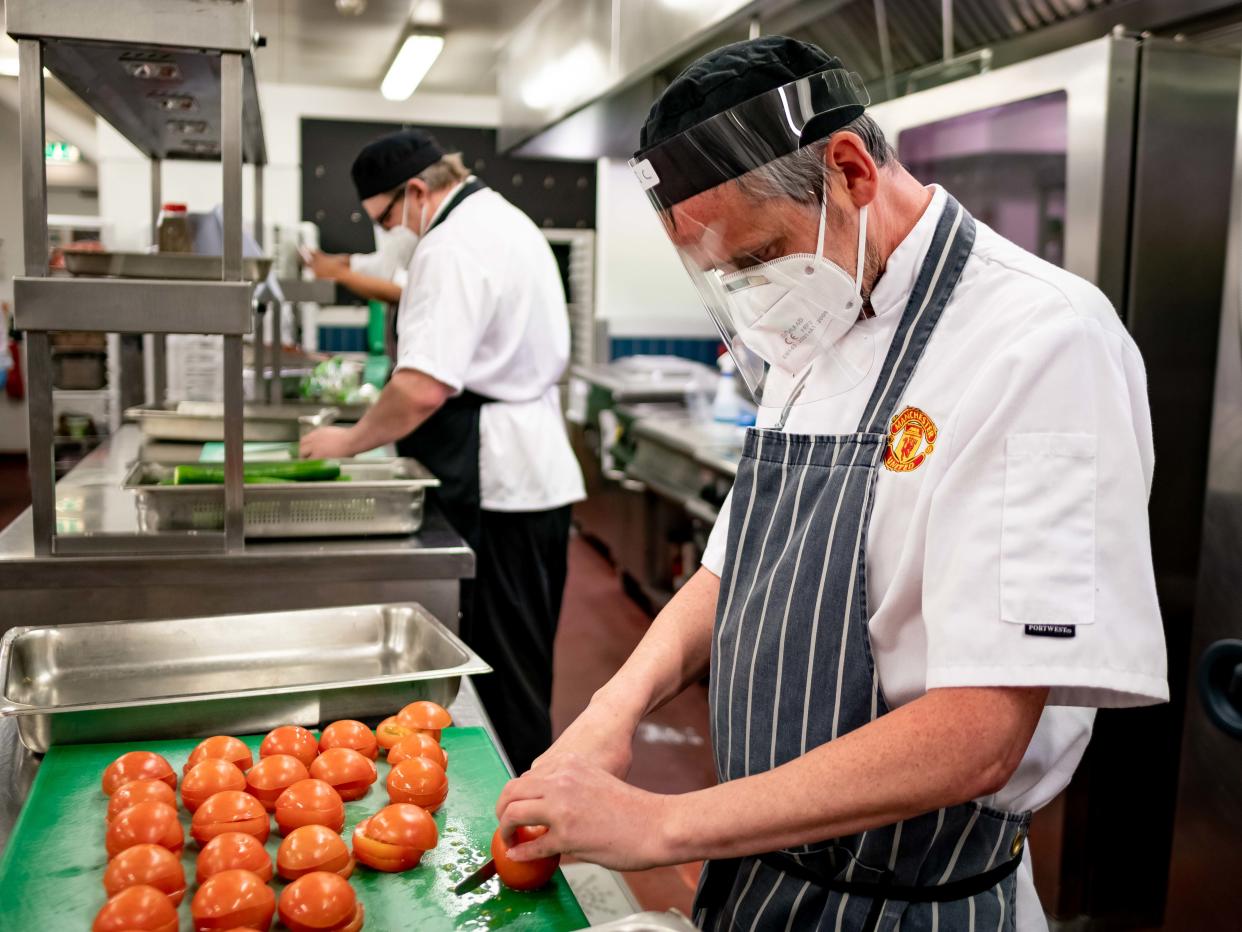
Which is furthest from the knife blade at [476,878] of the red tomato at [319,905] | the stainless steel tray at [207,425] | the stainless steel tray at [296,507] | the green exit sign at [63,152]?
the green exit sign at [63,152]

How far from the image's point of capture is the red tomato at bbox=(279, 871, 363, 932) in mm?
1104

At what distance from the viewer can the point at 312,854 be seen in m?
1.21

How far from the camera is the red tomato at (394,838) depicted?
1.25 meters

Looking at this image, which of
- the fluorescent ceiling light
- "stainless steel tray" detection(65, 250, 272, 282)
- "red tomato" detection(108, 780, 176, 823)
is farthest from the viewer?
the fluorescent ceiling light

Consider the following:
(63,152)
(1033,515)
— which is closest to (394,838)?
(1033,515)

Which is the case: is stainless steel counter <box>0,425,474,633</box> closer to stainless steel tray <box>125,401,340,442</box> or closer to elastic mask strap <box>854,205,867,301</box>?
stainless steel tray <box>125,401,340,442</box>

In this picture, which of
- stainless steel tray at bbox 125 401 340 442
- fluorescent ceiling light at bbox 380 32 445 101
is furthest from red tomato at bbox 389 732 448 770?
fluorescent ceiling light at bbox 380 32 445 101

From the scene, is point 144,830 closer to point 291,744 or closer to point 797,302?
point 291,744

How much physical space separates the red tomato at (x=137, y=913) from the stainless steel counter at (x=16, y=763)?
1.20ft

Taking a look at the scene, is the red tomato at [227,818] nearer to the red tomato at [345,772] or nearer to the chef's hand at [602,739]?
the red tomato at [345,772]

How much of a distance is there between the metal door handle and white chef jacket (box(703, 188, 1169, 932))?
101cm

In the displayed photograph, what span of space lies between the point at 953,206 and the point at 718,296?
0.28 m

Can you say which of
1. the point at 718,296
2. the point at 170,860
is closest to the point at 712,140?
the point at 718,296

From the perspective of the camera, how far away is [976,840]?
1178 mm
